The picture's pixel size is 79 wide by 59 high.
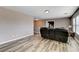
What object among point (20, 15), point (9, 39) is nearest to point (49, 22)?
point (20, 15)

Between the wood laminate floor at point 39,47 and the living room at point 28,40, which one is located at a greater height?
the living room at point 28,40

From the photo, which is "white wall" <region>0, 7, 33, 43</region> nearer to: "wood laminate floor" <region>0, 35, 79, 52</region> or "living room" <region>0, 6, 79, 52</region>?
"living room" <region>0, 6, 79, 52</region>

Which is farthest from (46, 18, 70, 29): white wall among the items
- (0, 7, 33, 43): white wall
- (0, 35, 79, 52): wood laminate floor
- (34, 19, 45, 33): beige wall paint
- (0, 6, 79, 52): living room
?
(0, 35, 79, 52): wood laminate floor

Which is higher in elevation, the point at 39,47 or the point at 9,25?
the point at 9,25

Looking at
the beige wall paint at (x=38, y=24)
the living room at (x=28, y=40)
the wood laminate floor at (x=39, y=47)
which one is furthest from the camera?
the beige wall paint at (x=38, y=24)

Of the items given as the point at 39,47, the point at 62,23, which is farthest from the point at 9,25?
the point at 62,23

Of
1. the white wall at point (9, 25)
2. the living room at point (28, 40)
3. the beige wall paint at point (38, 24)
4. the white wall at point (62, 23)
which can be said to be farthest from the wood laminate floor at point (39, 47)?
the beige wall paint at point (38, 24)

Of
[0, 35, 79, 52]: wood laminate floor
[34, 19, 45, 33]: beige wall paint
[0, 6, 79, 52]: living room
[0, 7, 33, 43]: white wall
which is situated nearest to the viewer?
[0, 35, 79, 52]: wood laminate floor

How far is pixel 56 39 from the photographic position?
21.3ft

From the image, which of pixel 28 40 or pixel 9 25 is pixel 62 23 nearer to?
pixel 28 40

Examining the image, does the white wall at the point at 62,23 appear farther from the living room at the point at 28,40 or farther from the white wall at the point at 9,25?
the white wall at the point at 9,25

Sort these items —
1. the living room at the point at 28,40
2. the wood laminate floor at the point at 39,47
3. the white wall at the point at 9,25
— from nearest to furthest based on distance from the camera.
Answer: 1. the wood laminate floor at the point at 39,47
2. the living room at the point at 28,40
3. the white wall at the point at 9,25
